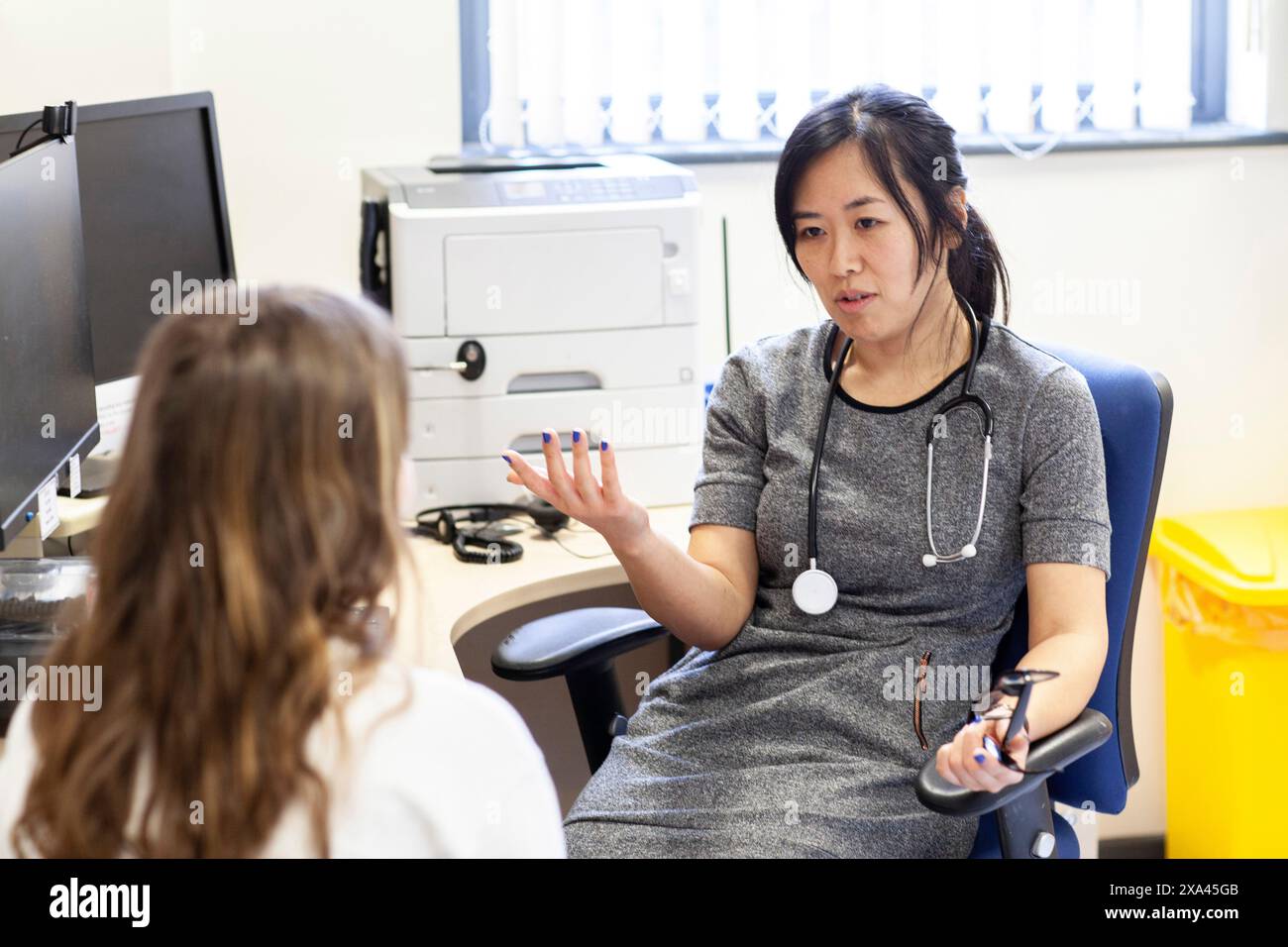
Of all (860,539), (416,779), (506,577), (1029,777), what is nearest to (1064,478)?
(860,539)

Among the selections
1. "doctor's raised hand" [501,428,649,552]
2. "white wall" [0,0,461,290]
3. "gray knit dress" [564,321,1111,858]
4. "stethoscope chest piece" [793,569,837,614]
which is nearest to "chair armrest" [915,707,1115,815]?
"gray knit dress" [564,321,1111,858]

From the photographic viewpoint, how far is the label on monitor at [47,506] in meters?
1.48

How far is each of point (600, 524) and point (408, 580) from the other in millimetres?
362

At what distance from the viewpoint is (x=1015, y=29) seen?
102 inches

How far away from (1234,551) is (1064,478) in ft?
3.74

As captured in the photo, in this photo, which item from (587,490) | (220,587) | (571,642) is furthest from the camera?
(571,642)

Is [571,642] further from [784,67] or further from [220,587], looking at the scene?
[784,67]

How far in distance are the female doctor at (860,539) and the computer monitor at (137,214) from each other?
0.72m

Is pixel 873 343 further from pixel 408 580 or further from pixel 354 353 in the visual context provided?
pixel 354 353

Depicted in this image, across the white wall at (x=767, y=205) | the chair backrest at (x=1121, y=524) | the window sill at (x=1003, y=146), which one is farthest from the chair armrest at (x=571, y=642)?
the window sill at (x=1003, y=146)

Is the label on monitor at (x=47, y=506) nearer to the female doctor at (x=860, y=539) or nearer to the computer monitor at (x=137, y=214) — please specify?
the computer monitor at (x=137, y=214)

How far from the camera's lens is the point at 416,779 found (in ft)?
2.72

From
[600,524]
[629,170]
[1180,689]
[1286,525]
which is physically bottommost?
[1180,689]
